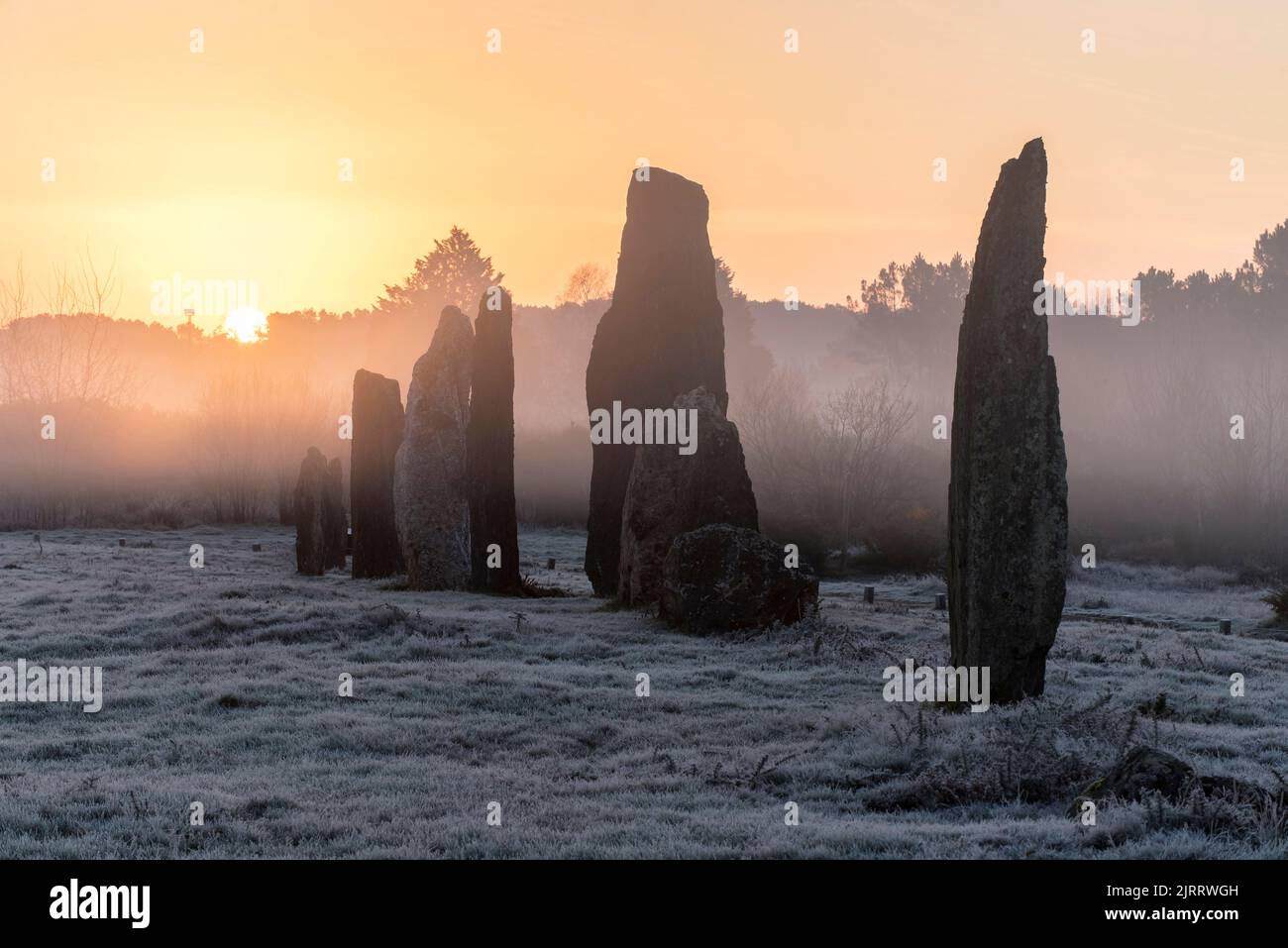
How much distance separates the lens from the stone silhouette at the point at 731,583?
16797 millimetres

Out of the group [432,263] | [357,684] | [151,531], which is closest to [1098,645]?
[357,684]

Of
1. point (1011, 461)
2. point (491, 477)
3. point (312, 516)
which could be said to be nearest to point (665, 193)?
point (491, 477)

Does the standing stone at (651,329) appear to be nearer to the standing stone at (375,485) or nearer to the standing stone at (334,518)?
the standing stone at (375,485)

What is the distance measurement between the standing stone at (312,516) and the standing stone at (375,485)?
2.50 feet

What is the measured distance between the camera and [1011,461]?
11.4 metres

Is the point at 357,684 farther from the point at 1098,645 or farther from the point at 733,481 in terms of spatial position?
the point at 1098,645

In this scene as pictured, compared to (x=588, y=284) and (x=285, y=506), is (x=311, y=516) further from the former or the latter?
(x=588, y=284)

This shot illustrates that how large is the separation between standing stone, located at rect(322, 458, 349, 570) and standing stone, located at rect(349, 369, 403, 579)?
35.3 inches

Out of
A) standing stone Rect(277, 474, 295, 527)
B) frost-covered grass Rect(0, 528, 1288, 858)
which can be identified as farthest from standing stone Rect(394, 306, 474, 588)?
standing stone Rect(277, 474, 295, 527)

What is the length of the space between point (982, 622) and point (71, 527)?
28.6 m

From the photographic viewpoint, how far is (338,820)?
8.29 m

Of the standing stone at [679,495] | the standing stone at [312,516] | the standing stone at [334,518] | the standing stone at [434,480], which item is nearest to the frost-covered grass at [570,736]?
the standing stone at [679,495]

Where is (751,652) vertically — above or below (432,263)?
below

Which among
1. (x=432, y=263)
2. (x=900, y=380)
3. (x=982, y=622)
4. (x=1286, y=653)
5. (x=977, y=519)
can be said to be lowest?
(x=1286, y=653)
